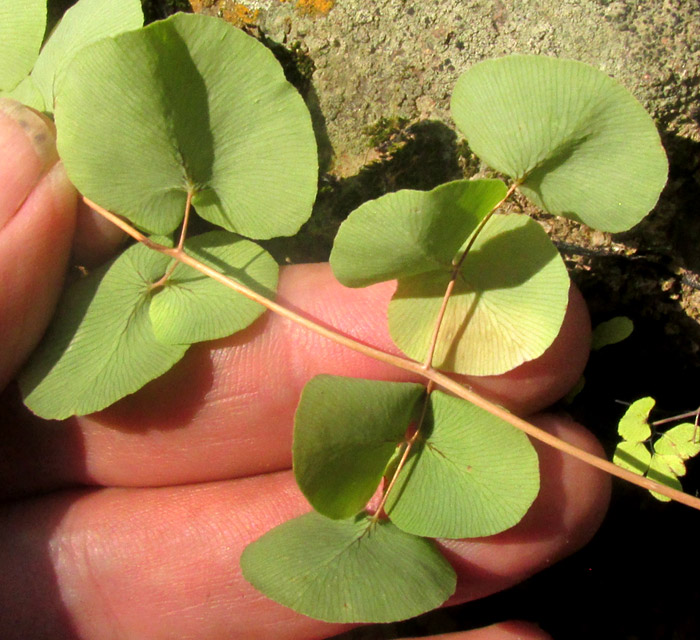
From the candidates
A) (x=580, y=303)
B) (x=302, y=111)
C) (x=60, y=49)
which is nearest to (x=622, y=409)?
(x=580, y=303)

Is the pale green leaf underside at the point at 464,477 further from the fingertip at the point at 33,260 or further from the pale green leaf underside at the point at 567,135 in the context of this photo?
the fingertip at the point at 33,260

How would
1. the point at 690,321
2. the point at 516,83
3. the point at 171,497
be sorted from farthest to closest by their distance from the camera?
the point at 171,497 < the point at 690,321 < the point at 516,83

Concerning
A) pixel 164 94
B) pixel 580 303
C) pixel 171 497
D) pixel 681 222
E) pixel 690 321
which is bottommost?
pixel 171 497

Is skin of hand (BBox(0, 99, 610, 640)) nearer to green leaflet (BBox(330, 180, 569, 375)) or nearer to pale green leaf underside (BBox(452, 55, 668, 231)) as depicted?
green leaflet (BBox(330, 180, 569, 375))

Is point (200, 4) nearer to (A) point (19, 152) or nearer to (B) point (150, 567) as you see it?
(A) point (19, 152)

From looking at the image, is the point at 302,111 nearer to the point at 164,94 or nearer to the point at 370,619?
the point at 164,94

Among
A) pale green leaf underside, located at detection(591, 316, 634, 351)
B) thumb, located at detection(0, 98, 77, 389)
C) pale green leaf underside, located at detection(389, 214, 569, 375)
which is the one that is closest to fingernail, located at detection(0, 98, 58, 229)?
thumb, located at detection(0, 98, 77, 389)

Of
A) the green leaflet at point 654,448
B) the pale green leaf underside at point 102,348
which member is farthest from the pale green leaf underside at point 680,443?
the pale green leaf underside at point 102,348
